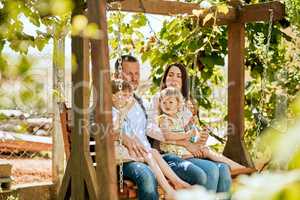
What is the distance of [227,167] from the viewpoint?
4328mm

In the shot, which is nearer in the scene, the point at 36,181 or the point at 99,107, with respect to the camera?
the point at 99,107

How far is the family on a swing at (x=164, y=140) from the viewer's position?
3.87 metres

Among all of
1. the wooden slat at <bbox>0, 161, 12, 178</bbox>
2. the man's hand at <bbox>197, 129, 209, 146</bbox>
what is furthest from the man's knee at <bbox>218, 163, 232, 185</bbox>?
the wooden slat at <bbox>0, 161, 12, 178</bbox>

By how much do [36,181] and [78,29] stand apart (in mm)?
3985

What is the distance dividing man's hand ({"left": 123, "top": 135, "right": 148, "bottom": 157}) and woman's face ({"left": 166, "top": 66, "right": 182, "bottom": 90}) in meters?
0.73

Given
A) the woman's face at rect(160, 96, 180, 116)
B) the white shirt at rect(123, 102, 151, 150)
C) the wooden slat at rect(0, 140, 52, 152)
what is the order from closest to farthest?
the white shirt at rect(123, 102, 151, 150)
the woman's face at rect(160, 96, 180, 116)
the wooden slat at rect(0, 140, 52, 152)

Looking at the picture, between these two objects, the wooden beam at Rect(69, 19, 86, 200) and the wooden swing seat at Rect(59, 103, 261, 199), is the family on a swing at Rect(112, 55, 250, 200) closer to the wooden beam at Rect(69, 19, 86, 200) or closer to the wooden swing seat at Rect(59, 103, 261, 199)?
the wooden swing seat at Rect(59, 103, 261, 199)

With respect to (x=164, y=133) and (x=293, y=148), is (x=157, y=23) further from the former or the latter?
(x=293, y=148)

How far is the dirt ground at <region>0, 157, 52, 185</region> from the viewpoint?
Result: 5508mm

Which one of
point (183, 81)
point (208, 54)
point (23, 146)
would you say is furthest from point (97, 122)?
point (23, 146)

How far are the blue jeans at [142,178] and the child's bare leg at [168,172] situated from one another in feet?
0.55

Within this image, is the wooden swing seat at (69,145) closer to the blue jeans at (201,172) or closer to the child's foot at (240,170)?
the blue jeans at (201,172)

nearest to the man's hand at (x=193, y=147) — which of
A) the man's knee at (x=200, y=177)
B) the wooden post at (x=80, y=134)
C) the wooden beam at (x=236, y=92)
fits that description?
the man's knee at (x=200, y=177)

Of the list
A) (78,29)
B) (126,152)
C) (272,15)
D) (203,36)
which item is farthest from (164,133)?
(78,29)
